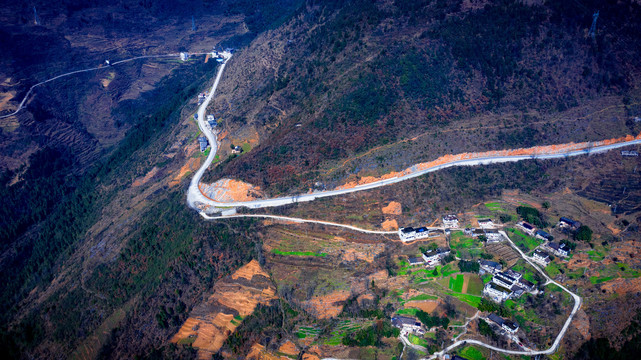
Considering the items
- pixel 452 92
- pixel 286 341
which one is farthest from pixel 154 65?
pixel 286 341

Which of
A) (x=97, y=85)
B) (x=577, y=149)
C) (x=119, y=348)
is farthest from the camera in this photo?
(x=97, y=85)

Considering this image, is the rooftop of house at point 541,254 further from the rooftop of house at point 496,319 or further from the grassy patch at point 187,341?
the grassy patch at point 187,341

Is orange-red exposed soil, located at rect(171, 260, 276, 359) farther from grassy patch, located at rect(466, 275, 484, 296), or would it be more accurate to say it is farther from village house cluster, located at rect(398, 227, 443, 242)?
grassy patch, located at rect(466, 275, 484, 296)

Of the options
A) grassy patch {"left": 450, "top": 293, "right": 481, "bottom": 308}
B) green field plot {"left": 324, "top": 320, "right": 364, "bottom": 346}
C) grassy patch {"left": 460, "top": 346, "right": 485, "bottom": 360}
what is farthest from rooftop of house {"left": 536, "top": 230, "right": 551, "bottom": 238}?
green field plot {"left": 324, "top": 320, "right": 364, "bottom": 346}

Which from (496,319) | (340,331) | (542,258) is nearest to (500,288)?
(496,319)

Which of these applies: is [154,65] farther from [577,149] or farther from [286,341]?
[577,149]

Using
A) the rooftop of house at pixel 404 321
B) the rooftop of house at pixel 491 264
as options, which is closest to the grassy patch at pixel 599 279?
the rooftop of house at pixel 491 264
